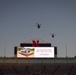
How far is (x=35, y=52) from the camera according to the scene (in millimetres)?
59188

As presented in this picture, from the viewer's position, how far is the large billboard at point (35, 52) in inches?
2312

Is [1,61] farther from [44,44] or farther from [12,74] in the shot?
[44,44]

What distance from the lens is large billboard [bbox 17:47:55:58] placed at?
2312 inches

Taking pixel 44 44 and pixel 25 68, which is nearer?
pixel 25 68

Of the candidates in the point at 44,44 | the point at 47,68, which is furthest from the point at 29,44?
the point at 47,68

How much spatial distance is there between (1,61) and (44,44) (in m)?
10.00

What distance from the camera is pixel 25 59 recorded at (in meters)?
58.1

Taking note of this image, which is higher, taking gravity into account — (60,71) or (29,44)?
(29,44)

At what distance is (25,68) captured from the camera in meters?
57.1

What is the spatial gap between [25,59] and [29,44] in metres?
4.64

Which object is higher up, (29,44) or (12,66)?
(29,44)

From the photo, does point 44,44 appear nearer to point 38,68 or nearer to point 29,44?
point 29,44

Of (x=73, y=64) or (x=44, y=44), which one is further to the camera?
(x=44, y=44)

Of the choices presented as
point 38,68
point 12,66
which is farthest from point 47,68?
point 12,66
